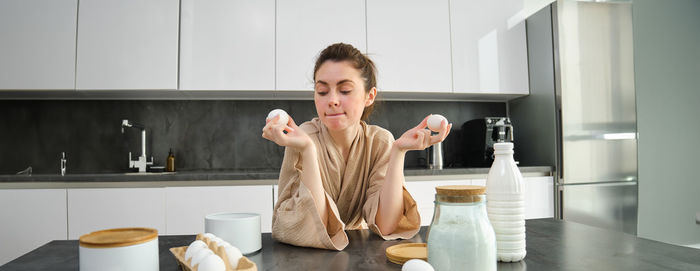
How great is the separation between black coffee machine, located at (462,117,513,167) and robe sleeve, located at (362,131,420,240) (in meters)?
1.69

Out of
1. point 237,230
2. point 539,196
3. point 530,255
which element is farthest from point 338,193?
point 539,196

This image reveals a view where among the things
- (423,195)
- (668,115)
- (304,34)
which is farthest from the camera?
(668,115)

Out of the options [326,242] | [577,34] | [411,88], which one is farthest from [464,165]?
[326,242]

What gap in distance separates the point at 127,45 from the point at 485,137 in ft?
8.20

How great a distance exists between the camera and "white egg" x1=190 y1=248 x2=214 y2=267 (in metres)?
0.65

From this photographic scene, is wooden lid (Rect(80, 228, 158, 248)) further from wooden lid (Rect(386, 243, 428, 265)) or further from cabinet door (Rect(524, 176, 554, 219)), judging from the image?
cabinet door (Rect(524, 176, 554, 219))

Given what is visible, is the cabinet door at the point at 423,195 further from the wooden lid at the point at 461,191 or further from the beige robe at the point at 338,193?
the wooden lid at the point at 461,191

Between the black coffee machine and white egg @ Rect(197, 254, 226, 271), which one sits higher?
the black coffee machine

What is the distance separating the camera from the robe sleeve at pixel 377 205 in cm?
106

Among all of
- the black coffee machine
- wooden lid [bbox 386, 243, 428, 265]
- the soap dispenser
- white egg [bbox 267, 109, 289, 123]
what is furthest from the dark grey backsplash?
Result: wooden lid [bbox 386, 243, 428, 265]

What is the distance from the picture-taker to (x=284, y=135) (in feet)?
3.09

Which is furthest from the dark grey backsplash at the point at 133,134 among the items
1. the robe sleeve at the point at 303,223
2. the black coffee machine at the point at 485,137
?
the robe sleeve at the point at 303,223

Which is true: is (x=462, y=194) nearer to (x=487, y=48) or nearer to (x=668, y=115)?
(x=487, y=48)

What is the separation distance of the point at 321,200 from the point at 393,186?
8.4 inches
